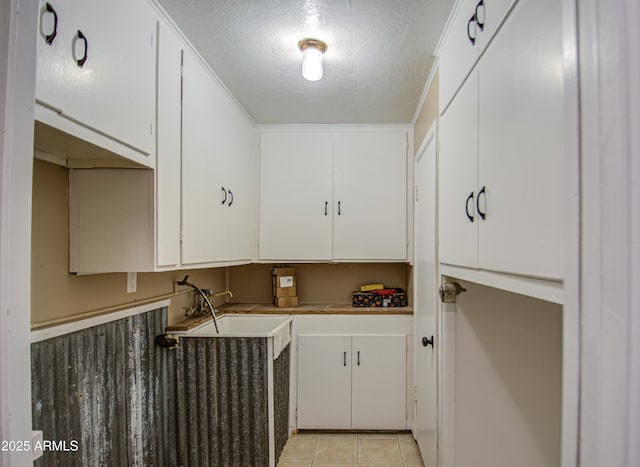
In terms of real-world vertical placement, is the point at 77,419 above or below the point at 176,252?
below

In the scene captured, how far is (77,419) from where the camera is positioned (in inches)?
57.3

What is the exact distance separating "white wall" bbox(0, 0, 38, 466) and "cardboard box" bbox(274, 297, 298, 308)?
2487mm

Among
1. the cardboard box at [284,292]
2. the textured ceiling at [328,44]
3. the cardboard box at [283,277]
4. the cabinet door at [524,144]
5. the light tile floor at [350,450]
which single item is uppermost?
the textured ceiling at [328,44]

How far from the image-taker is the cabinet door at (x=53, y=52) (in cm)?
94

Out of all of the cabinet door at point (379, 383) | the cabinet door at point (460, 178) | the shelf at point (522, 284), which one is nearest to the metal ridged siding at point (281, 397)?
the cabinet door at point (379, 383)

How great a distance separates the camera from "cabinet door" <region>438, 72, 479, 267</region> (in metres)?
1.24

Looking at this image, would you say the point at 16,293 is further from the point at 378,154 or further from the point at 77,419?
the point at 378,154

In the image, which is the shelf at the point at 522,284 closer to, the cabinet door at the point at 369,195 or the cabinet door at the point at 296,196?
the cabinet door at the point at 369,195

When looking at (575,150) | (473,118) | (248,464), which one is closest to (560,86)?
(575,150)

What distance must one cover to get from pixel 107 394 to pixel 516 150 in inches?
71.6

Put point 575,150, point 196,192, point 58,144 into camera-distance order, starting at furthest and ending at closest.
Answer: point 196,192
point 58,144
point 575,150

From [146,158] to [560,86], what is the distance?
4.57 ft

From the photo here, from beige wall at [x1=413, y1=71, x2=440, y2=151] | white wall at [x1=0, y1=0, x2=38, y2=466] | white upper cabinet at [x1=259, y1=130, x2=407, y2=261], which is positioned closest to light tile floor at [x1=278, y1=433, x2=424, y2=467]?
white upper cabinet at [x1=259, y1=130, x2=407, y2=261]

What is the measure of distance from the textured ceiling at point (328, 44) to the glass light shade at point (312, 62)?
7cm
